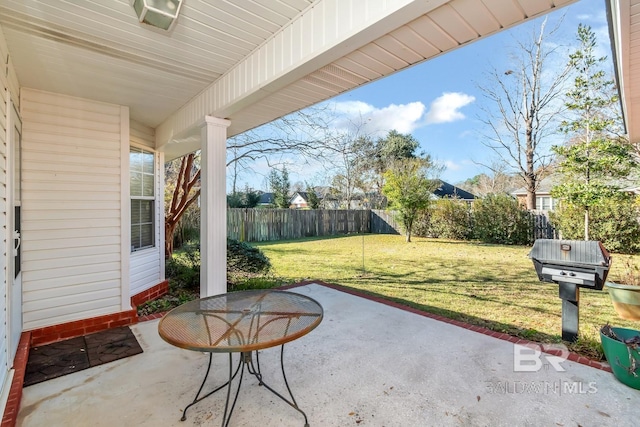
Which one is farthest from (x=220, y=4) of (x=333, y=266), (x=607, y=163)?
(x=607, y=163)

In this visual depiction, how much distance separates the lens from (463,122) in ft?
63.3

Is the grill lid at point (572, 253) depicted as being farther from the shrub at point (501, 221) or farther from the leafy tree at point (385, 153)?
the leafy tree at point (385, 153)

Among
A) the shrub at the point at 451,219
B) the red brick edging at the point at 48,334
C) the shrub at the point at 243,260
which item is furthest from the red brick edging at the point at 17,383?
the shrub at the point at 451,219

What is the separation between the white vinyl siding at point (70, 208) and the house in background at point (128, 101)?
0.04ft

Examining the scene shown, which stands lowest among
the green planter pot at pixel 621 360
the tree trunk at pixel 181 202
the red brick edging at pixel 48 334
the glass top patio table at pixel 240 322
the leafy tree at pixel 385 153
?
the red brick edging at pixel 48 334

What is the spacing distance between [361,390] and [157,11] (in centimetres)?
287

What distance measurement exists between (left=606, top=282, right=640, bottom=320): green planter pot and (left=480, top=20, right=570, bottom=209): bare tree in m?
10.4

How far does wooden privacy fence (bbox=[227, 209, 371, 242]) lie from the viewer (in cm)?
1109

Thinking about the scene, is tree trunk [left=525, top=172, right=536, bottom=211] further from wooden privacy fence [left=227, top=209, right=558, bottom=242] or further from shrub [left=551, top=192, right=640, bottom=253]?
shrub [left=551, top=192, right=640, bottom=253]

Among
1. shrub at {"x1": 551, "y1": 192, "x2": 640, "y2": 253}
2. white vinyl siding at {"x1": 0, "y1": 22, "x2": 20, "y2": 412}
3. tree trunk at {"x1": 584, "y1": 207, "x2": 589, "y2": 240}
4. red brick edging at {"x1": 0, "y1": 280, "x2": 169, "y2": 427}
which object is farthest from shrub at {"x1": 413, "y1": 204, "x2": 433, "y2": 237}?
white vinyl siding at {"x1": 0, "y1": 22, "x2": 20, "y2": 412}

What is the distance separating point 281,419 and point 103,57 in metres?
Result: 3.04

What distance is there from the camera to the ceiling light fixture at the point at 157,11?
173cm

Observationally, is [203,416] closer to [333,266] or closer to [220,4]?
[220,4]

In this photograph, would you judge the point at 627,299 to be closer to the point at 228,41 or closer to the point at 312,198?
the point at 228,41
